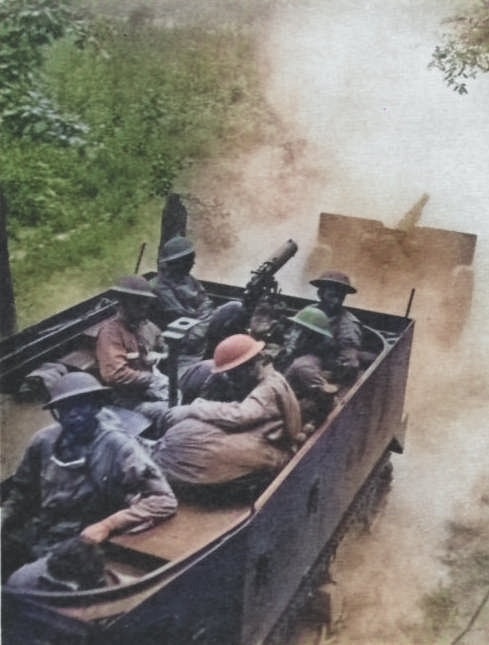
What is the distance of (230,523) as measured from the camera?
3.94 m

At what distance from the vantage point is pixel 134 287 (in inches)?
194

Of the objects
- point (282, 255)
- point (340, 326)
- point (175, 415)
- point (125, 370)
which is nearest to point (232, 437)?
point (175, 415)

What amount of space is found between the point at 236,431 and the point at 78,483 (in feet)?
2.58

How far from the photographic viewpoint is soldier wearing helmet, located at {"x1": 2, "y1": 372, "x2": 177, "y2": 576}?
389cm

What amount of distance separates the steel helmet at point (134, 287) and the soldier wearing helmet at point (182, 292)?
18.7 inches

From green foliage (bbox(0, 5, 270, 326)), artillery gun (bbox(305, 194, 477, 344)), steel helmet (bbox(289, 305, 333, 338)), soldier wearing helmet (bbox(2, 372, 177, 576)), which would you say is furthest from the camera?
artillery gun (bbox(305, 194, 477, 344))

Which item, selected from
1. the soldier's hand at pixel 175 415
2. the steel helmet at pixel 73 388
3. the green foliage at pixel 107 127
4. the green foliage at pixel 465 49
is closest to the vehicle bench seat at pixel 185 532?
the soldier's hand at pixel 175 415

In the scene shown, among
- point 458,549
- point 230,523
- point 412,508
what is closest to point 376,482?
point 412,508

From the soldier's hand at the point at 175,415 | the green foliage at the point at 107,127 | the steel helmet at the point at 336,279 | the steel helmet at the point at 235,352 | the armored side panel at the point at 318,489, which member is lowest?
the armored side panel at the point at 318,489

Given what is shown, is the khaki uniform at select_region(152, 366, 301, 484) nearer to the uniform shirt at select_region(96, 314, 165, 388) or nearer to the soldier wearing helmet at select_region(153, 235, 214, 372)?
the uniform shirt at select_region(96, 314, 165, 388)

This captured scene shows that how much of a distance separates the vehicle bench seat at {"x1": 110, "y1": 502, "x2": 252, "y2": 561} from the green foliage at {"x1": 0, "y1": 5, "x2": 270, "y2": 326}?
1.69m

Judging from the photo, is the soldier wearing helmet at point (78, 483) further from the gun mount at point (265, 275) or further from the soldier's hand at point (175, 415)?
the gun mount at point (265, 275)

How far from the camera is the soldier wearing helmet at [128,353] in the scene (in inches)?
194

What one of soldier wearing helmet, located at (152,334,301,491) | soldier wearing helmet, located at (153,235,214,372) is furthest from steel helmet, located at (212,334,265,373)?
soldier wearing helmet, located at (153,235,214,372)
